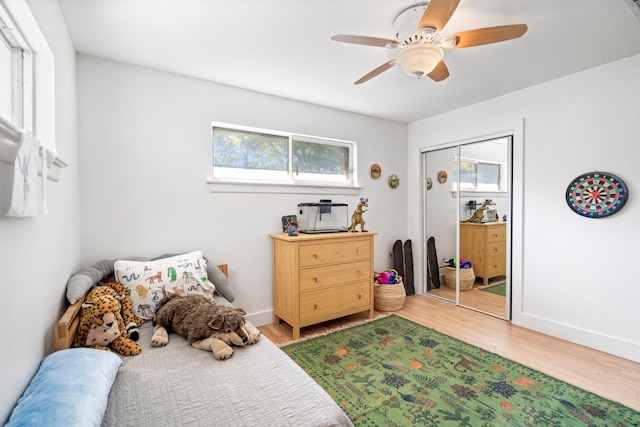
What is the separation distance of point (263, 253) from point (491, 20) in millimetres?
2527

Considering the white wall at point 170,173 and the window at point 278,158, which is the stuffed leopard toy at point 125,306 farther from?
the window at point 278,158

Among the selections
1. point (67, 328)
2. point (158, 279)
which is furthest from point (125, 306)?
point (67, 328)

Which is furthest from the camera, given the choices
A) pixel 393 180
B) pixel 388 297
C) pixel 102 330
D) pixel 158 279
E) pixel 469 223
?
pixel 393 180

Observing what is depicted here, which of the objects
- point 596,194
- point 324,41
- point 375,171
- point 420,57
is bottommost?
point 596,194

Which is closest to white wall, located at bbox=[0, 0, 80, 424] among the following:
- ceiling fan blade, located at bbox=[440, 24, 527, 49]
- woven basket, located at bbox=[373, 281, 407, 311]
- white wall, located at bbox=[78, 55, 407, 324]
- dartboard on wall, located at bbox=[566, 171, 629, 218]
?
white wall, located at bbox=[78, 55, 407, 324]

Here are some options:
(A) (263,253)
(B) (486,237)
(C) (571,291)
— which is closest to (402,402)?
(A) (263,253)

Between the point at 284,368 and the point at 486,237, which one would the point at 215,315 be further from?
the point at 486,237

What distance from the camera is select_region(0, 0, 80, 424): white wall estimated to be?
93 centimetres

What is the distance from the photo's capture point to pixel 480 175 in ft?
11.1

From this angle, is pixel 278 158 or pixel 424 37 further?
pixel 278 158

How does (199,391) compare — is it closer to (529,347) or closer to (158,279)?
(158,279)

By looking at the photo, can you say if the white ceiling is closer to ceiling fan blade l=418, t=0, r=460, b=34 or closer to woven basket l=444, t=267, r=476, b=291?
ceiling fan blade l=418, t=0, r=460, b=34

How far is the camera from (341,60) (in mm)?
2273

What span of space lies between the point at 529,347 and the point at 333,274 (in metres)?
1.77
